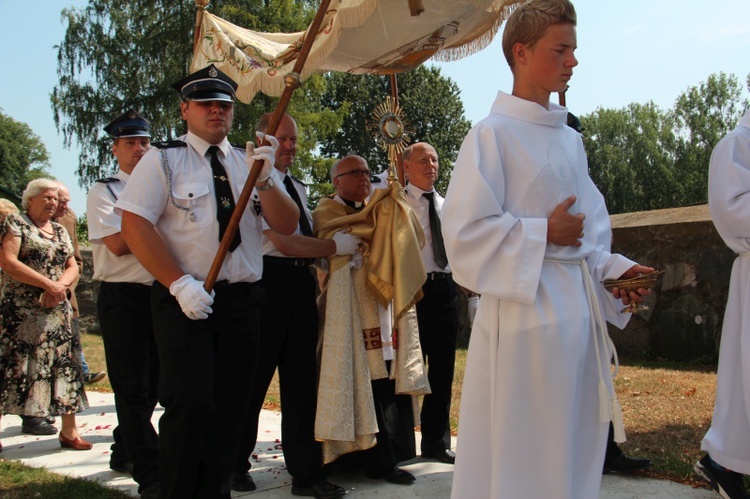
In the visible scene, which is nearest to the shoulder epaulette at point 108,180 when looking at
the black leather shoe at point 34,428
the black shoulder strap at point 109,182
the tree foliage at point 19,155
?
the black shoulder strap at point 109,182

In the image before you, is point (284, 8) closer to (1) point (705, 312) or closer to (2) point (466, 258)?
(1) point (705, 312)

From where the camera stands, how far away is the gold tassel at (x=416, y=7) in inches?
183

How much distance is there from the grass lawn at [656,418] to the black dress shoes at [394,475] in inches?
56.3

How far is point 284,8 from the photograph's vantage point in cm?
2098

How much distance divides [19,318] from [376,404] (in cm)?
304

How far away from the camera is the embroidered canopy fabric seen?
4.73 metres

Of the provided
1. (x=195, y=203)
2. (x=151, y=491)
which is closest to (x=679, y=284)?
(x=151, y=491)

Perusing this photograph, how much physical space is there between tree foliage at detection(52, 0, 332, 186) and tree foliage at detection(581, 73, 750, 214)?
41.9m

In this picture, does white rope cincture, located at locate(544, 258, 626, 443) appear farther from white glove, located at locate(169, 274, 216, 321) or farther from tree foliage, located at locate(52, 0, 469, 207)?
tree foliage, located at locate(52, 0, 469, 207)

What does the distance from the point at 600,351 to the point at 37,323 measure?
183 inches

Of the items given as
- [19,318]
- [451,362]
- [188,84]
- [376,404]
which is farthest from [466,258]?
[19,318]

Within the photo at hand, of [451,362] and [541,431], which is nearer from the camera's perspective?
[541,431]

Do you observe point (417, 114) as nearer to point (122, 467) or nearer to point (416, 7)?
point (416, 7)

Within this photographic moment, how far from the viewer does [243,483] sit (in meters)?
4.56
